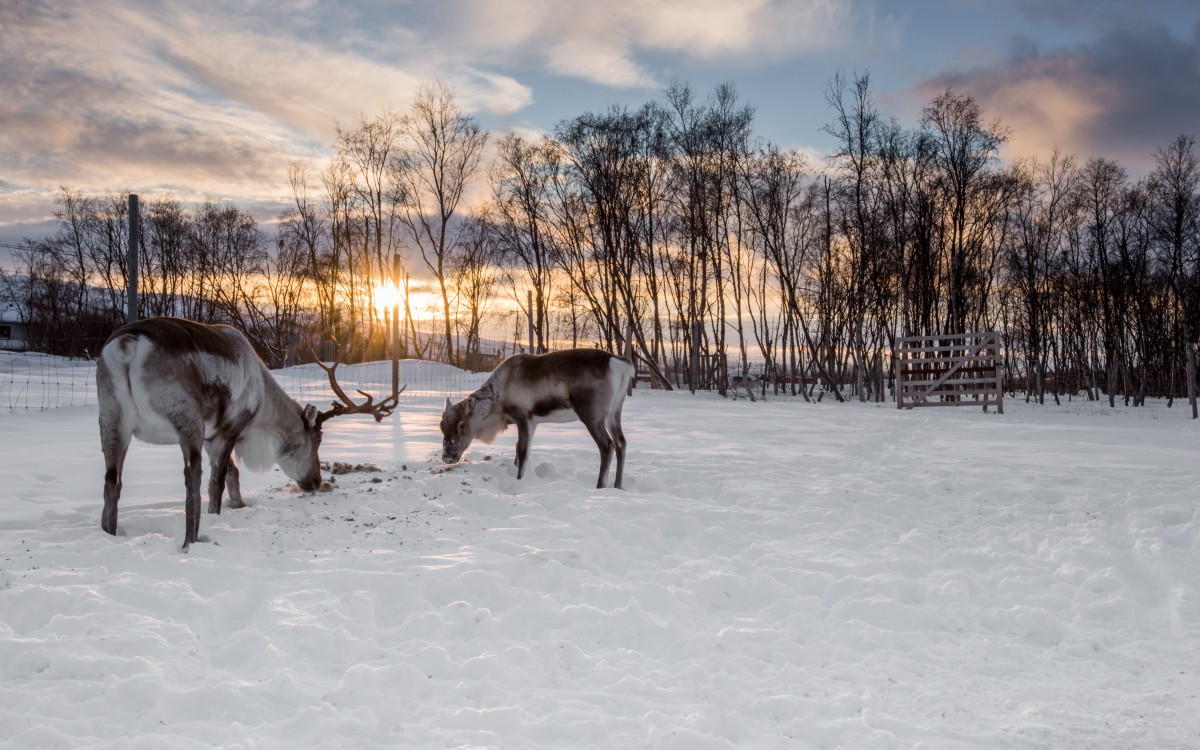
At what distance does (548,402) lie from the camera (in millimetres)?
8375

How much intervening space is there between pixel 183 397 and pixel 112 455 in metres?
0.65

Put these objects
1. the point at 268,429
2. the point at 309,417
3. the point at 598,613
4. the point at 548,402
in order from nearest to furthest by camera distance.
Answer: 1. the point at 598,613
2. the point at 268,429
3. the point at 309,417
4. the point at 548,402

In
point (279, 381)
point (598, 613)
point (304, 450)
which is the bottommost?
point (598, 613)

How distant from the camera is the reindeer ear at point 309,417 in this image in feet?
22.9

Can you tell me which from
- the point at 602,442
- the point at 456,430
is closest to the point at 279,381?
the point at 456,430

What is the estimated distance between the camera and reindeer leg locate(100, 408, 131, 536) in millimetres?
5146

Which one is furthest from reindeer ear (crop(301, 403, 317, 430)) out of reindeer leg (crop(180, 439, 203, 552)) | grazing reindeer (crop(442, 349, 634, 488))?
grazing reindeer (crop(442, 349, 634, 488))

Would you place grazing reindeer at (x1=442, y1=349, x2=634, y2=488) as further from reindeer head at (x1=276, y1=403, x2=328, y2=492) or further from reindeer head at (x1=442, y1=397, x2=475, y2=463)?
reindeer head at (x1=276, y1=403, x2=328, y2=492)

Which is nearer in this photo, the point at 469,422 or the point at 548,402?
the point at 548,402

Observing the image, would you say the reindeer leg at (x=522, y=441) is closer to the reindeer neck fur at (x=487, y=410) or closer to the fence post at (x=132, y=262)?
the reindeer neck fur at (x=487, y=410)

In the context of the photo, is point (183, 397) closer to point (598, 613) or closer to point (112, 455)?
point (112, 455)

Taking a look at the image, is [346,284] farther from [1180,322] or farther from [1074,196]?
[1180,322]

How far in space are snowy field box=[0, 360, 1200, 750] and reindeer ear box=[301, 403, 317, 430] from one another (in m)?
0.73

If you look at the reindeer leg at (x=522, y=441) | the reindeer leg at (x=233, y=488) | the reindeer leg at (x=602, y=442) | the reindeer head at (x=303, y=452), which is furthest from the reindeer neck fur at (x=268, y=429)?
the reindeer leg at (x=602, y=442)
